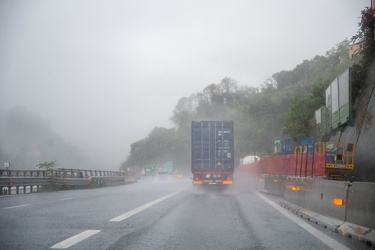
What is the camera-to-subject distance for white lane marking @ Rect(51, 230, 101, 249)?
6.65 m

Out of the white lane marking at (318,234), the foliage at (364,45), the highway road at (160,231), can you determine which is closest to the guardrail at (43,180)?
the highway road at (160,231)

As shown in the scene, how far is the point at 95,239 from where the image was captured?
24.1 feet

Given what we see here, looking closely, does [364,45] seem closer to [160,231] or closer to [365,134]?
[365,134]

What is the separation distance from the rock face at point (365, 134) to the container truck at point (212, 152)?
7.34 m

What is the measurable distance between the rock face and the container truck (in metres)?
7.34

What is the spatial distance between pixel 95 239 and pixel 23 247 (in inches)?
47.6

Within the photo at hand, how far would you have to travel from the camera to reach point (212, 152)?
2738cm

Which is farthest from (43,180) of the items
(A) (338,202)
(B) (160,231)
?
(A) (338,202)

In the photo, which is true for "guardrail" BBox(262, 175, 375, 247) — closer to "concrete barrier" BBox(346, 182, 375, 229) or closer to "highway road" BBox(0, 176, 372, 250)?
"concrete barrier" BBox(346, 182, 375, 229)

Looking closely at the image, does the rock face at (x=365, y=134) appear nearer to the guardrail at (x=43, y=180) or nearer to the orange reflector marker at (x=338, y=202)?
the orange reflector marker at (x=338, y=202)

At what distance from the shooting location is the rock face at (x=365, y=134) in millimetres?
23547

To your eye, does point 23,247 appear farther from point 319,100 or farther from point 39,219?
point 319,100

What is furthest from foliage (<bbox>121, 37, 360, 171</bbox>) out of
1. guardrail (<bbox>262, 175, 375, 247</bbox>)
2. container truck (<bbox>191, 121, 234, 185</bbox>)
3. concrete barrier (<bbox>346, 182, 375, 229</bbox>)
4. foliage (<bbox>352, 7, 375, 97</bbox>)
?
concrete barrier (<bbox>346, 182, 375, 229</bbox>)

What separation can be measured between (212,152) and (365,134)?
8933mm
